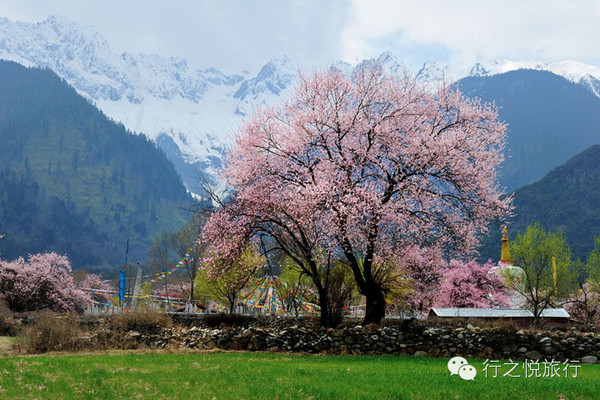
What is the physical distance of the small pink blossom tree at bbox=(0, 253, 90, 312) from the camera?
145 feet

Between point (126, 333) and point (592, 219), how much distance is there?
159930 millimetres

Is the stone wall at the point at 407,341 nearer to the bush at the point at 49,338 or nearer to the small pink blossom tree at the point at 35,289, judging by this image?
the bush at the point at 49,338

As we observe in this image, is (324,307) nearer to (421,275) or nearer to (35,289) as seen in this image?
(421,275)

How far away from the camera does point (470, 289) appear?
45.0 metres

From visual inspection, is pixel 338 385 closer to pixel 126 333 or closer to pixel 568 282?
pixel 126 333

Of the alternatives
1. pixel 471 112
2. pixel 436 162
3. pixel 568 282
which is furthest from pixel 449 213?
pixel 568 282

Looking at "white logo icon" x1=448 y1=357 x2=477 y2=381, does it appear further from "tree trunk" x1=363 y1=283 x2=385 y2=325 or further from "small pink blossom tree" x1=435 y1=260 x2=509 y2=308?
"small pink blossom tree" x1=435 y1=260 x2=509 y2=308

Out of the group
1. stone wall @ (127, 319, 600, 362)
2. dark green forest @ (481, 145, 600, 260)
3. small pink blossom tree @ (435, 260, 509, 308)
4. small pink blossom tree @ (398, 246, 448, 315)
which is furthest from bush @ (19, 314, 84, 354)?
dark green forest @ (481, 145, 600, 260)

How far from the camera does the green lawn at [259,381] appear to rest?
1065 cm

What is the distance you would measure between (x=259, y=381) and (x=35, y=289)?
3941 cm

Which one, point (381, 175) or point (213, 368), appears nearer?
point (213, 368)

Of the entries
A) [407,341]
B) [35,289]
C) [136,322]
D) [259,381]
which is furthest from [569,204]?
[259,381]

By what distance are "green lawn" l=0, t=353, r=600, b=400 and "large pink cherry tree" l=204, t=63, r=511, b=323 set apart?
Result: 6.74 m

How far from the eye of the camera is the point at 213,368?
14.0 m
